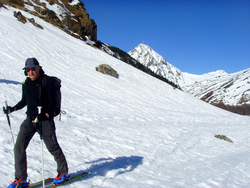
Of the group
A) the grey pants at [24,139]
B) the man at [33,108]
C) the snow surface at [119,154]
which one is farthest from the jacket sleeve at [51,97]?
the snow surface at [119,154]

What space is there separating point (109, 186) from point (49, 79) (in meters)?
2.88

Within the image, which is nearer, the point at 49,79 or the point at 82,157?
the point at 49,79

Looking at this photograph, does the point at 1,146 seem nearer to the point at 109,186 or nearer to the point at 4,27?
the point at 109,186

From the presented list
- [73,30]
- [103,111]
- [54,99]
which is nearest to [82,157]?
[54,99]

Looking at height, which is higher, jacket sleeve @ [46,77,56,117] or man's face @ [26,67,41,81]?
man's face @ [26,67,41,81]

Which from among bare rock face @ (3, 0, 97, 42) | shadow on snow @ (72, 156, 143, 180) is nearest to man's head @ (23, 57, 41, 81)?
shadow on snow @ (72, 156, 143, 180)

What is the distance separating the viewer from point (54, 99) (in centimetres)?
321

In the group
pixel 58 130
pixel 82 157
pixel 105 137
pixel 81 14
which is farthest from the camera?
pixel 81 14

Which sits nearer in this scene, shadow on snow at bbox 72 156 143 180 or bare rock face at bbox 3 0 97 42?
shadow on snow at bbox 72 156 143 180

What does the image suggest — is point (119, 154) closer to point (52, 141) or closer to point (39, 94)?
point (52, 141)

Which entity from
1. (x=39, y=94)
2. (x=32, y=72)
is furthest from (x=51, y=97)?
(x=32, y=72)

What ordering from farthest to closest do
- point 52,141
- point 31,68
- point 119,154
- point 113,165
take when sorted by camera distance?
point 119,154 → point 113,165 → point 52,141 → point 31,68

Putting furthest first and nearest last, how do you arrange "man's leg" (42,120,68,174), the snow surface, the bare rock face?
the bare rock face → the snow surface → "man's leg" (42,120,68,174)

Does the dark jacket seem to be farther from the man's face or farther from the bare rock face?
the bare rock face
